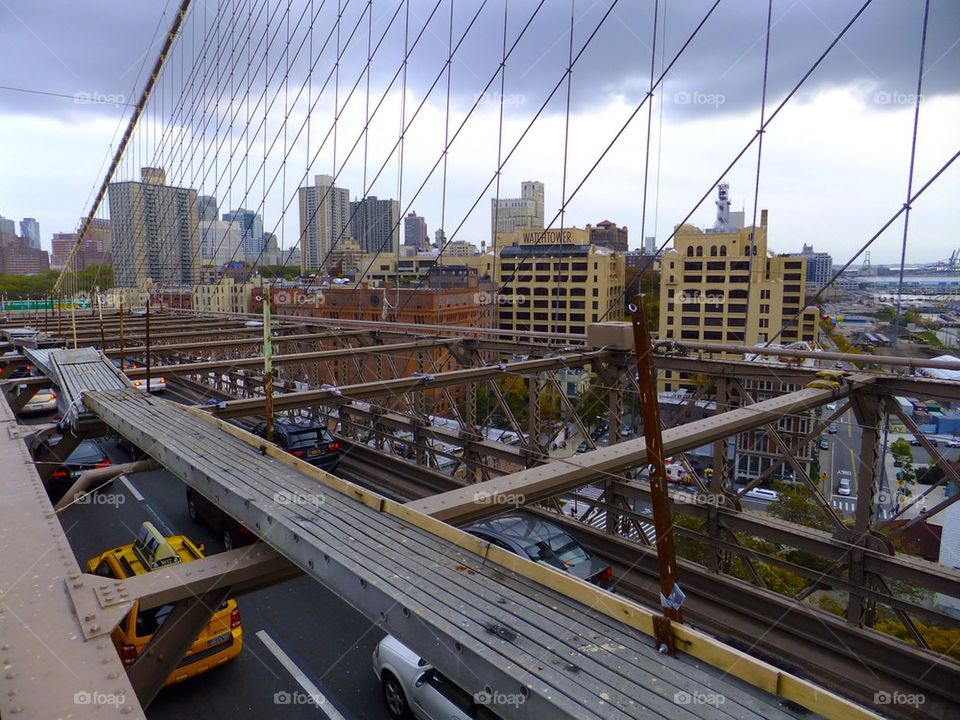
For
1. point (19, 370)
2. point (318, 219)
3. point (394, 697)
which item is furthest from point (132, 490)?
point (318, 219)

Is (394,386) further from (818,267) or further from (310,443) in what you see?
(818,267)

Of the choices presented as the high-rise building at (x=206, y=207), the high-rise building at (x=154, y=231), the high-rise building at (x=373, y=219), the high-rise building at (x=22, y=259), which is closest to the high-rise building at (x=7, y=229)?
the high-rise building at (x=22, y=259)

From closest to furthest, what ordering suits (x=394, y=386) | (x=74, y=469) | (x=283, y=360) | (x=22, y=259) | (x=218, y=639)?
(x=218, y=639), (x=394, y=386), (x=283, y=360), (x=74, y=469), (x=22, y=259)

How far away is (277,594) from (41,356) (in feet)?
19.6

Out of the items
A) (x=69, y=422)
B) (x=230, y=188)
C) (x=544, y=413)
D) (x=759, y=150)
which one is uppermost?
(x=230, y=188)

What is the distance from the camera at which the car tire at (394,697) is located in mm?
6129

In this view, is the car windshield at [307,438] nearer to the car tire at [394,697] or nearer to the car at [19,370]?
the car tire at [394,697]

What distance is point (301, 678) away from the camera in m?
6.93

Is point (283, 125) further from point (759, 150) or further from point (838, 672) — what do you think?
point (838, 672)

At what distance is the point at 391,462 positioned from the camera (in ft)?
34.8

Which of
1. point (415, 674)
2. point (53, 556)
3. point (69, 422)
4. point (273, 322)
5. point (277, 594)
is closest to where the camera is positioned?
point (53, 556)

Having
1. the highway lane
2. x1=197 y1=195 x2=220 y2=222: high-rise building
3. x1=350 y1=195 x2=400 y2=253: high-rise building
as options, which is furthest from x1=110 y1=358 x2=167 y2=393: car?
x1=197 y1=195 x2=220 y2=222: high-rise building

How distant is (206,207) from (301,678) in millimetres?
31006

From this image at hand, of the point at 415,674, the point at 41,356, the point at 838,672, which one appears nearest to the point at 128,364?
the point at 41,356
